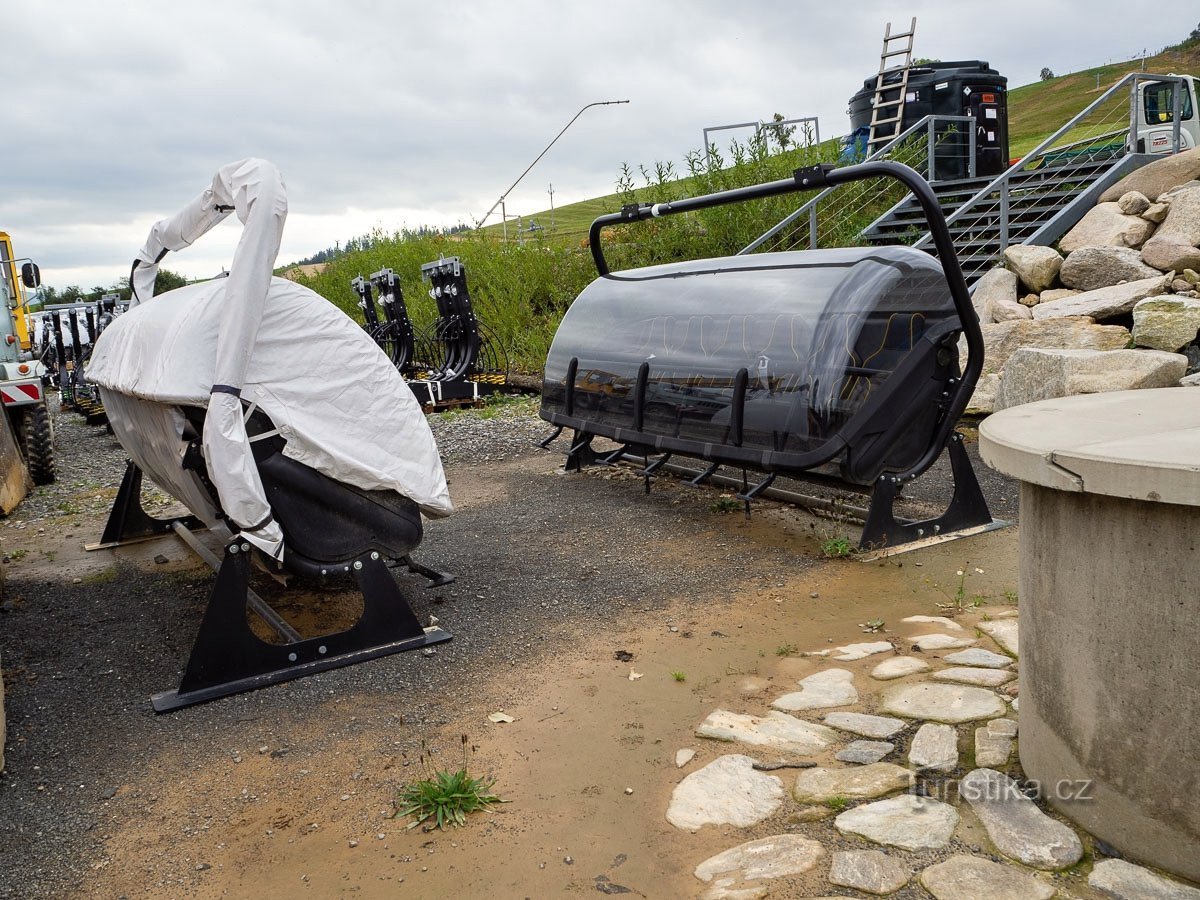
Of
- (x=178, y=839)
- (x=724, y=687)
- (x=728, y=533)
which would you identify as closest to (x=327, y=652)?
(x=178, y=839)

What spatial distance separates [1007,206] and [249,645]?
978 cm

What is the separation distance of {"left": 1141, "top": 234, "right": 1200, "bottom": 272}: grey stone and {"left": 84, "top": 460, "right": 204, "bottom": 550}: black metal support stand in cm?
886

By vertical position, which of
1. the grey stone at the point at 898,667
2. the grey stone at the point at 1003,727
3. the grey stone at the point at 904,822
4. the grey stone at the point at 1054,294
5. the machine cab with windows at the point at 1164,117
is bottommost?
the grey stone at the point at 904,822

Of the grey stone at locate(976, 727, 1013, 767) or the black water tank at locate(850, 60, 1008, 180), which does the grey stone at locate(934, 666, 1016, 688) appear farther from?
the black water tank at locate(850, 60, 1008, 180)

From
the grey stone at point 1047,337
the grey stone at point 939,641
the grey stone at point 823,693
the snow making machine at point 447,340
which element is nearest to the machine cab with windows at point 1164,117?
the grey stone at point 1047,337

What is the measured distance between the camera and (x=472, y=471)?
913 cm

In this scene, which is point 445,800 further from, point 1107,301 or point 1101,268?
point 1101,268

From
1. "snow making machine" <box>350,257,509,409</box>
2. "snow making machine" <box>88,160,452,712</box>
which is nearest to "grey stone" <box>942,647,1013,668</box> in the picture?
"snow making machine" <box>88,160,452,712</box>

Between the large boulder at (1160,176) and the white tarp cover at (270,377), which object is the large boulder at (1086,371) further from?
the white tarp cover at (270,377)

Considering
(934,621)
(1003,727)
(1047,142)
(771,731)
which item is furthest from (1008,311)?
(771,731)

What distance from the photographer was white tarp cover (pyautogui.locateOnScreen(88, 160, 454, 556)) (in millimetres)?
4016

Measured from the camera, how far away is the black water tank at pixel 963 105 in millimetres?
16422

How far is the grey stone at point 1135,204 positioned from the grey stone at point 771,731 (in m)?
9.41

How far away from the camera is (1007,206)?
11.1 metres
